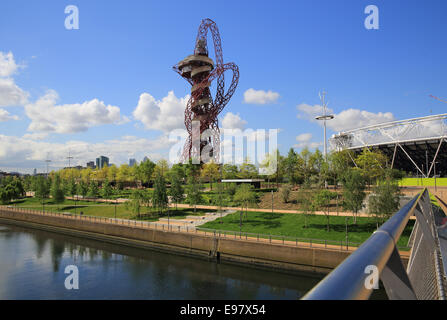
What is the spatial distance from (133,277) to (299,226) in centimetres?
1674

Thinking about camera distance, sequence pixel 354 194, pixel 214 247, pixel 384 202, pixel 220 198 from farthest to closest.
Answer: pixel 220 198, pixel 354 194, pixel 214 247, pixel 384 202

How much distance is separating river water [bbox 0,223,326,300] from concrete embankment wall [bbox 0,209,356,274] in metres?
0.88

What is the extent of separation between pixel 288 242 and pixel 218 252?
21.6 ft

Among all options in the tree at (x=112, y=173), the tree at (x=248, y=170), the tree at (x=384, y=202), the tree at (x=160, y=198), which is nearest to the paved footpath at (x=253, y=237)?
the tree at (x=384, y=202)

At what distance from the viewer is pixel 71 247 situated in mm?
34469

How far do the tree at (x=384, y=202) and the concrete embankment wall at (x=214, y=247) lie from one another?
300 inches

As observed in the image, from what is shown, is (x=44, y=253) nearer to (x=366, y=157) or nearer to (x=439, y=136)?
(x=366, y=157)

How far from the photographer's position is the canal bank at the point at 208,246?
22.4m

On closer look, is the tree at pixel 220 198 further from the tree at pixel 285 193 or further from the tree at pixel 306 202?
the tree at pixel 306 202

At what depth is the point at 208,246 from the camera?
1097 inches

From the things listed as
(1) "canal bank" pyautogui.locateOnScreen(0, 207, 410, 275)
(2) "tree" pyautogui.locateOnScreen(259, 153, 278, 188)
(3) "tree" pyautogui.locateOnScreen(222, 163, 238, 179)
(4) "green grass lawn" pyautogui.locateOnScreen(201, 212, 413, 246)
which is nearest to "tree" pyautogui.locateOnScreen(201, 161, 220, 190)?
(3) "tree" pyautogui.locateOnScreen(222, 163, 238, 179)

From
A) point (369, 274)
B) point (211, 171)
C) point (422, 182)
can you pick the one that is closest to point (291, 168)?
point (211, 171)

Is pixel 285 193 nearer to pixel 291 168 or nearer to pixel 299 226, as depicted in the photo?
pixel 299 226
